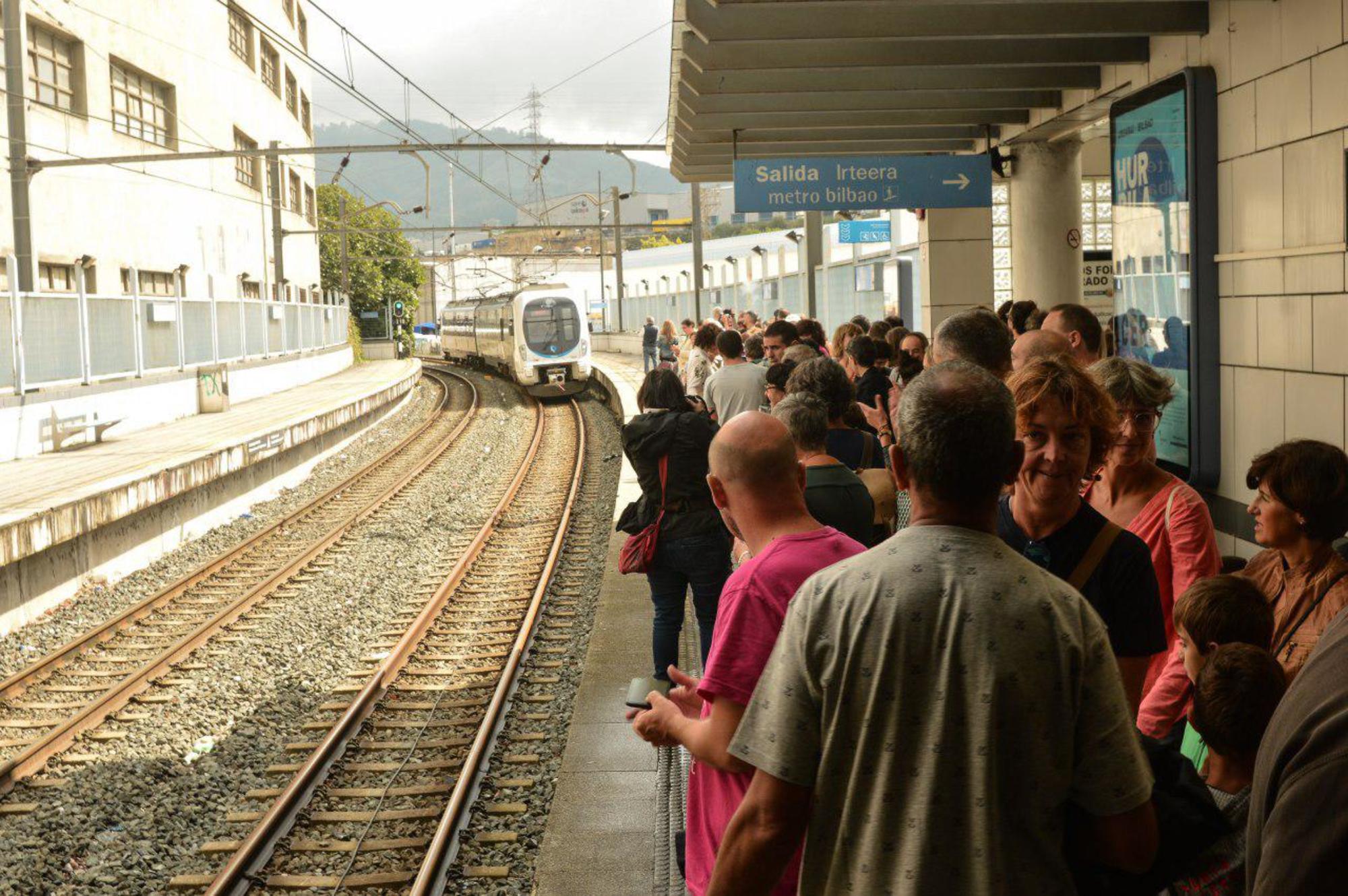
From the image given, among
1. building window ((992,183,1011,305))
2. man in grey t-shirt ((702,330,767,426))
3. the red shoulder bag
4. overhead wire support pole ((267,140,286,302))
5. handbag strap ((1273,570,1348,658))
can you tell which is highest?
overhead wire support pole ((267,140,286,302))

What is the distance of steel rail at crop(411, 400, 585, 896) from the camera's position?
20.8 ft

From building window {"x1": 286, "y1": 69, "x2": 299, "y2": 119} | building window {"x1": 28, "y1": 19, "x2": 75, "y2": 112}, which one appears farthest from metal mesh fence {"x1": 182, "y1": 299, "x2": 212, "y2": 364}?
building window {"x1": 286, "y1": 69, "x2": 299, "y2": 119}

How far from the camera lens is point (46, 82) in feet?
77.8

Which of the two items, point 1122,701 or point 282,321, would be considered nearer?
point 1122,701

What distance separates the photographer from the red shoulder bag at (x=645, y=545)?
22.6 feet

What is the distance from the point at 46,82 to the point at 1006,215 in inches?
663

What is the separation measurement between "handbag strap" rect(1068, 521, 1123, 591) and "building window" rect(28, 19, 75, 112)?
23.1 meters

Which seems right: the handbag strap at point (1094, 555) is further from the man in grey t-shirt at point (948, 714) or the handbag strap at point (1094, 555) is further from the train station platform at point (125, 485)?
the train station platform at point (125, 485)

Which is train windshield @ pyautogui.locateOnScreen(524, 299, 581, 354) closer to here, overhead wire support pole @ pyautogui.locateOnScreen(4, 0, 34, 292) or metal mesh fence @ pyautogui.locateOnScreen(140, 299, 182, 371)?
metal mesh fence @ pyautogui.locateOnScreen(140, 299, 182, 371)

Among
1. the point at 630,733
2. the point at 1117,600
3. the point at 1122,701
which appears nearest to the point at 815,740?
the point at 1122,701

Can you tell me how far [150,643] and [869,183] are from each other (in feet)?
23.4

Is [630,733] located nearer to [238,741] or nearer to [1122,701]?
[238,741]

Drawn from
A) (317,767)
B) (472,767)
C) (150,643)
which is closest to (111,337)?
(150,643)

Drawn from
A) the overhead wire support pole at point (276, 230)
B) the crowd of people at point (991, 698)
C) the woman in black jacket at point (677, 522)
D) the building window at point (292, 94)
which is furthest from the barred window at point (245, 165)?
the crowd of people at point (991, 698)
